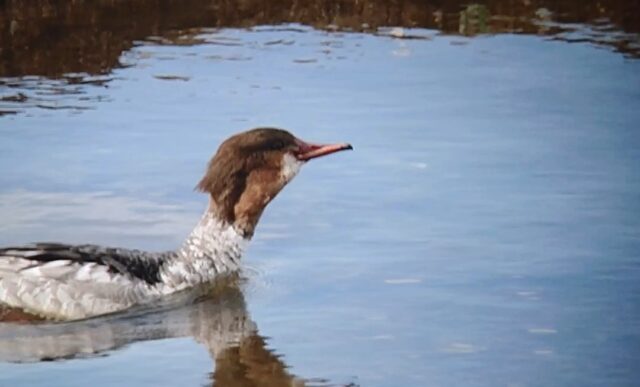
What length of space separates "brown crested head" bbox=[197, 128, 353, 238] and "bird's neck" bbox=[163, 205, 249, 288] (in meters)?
0.05

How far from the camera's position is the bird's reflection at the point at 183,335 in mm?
6934

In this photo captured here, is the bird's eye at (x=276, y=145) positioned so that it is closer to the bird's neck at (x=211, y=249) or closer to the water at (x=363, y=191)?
the bird's neck at (x=211, y=249)

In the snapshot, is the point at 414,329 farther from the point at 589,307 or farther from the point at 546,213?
the point at 546,213

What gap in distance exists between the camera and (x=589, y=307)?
25.2ft

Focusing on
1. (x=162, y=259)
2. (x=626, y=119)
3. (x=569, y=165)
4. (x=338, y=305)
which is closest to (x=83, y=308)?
(x=162, y=259)

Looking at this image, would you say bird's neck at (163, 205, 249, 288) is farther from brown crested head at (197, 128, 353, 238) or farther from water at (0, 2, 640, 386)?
water at (0, 2, 640, 386)

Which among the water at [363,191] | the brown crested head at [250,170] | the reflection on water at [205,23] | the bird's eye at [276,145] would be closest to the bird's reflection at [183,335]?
the water at [363,191]

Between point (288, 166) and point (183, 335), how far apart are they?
1259 millimetres

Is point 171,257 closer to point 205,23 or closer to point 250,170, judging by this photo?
point 250,170

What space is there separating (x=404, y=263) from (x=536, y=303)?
2.92 feet

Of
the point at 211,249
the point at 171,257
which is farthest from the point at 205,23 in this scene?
the point at 171,257

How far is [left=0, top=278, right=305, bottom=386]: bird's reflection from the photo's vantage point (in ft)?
22.7

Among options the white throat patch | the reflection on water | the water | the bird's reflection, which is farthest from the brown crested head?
the reflection on water

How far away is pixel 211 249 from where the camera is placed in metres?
8.22
